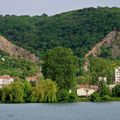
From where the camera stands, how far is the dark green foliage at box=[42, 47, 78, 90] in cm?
11112

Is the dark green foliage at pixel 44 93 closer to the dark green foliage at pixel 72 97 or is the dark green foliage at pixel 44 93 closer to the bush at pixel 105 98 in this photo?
the dark green foliage at pixel 72 97

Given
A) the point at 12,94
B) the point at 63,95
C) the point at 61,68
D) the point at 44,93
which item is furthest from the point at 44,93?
the point at 61,68

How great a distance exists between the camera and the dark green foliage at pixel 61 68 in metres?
111

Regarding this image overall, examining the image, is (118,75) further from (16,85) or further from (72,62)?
(16,85)

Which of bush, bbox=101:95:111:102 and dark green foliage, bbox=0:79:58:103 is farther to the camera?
bush, bbox=101:95:111:102

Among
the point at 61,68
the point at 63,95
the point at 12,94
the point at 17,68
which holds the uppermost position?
the point at 17,68

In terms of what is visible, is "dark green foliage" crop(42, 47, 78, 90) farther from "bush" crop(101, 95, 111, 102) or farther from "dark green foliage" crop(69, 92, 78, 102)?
"bush" crop(101, 95, 111, 102)

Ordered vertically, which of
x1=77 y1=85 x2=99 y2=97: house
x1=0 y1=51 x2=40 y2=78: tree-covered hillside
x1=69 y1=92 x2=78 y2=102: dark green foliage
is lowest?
x1=69 y1=92 x2=78 y2=102: dark green foliage

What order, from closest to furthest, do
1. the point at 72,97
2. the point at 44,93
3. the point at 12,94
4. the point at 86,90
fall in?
the point at 12,94
the point at 44,93
the point at 72,97
the point at 86,90

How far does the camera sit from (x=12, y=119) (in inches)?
2429

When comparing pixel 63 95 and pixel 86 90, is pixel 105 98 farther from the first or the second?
pixel 86 90

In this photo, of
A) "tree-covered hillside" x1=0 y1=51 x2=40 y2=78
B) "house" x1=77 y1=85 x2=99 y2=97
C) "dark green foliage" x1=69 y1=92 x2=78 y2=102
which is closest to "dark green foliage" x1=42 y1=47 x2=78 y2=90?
"dark green foliage" x1=69 y1=92 x2=78 y2=102

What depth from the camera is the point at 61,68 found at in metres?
113

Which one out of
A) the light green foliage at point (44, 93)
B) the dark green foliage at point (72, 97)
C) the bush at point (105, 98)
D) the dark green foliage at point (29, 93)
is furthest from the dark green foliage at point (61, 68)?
A: the light green foliage at point (44, 93)
